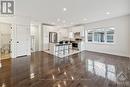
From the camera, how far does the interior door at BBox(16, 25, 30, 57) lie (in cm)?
652

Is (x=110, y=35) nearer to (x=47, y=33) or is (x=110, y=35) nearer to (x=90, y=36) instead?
(x=90, y=36)

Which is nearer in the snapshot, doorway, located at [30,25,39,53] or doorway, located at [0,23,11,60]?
doorway, located at [0,23,11,60]

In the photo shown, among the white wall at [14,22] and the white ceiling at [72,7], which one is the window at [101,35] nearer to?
the white ceiling at [72,7]

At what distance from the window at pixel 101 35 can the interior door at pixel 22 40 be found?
18.3 ft

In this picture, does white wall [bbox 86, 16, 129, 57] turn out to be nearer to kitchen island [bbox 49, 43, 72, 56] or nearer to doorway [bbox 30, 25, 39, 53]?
kitchen island [bbox 49, 43, 72, 56]

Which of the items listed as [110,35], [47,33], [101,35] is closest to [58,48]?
[47,33]

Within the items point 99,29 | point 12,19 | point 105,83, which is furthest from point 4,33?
point 105,83

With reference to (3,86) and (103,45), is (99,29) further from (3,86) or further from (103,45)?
(3,86)

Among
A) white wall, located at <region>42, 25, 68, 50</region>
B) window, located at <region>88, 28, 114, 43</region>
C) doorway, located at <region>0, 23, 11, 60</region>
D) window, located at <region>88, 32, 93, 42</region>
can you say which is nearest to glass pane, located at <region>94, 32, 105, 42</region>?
window, located at <region>88, 28, 114, 43</region>

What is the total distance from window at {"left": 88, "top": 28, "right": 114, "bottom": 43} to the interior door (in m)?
5.57

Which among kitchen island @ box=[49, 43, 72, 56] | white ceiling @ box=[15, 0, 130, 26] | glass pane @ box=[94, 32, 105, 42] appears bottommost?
kitchen island @ box=[49, 43, 72, 56]

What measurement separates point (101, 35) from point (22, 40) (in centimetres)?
626

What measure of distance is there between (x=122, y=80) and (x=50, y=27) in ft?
27.5

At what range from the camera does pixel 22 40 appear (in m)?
6.80
